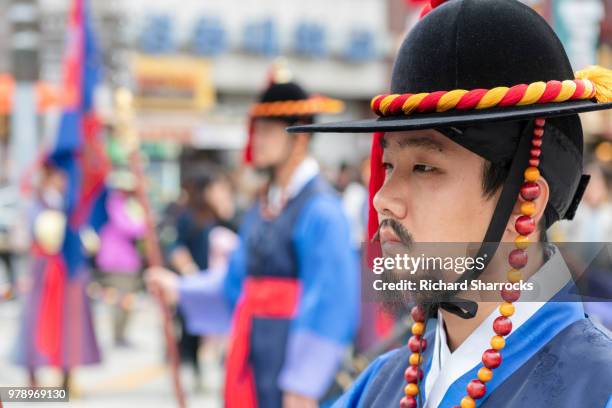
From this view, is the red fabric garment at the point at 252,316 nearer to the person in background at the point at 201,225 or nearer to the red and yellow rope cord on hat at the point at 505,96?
the red and yellow rope cord on hat at the point at 505,96

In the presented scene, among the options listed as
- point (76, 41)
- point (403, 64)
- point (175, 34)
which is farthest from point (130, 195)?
point (175, 34)

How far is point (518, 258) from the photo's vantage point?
4.92 ft

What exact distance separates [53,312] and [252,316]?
135 inches

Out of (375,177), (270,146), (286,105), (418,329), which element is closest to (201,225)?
(286,105)

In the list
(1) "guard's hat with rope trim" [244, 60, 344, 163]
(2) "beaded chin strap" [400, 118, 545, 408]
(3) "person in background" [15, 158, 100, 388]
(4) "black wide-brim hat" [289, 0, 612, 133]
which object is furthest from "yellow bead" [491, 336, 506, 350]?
(3) "person in background" [15, 158, 100, 388]

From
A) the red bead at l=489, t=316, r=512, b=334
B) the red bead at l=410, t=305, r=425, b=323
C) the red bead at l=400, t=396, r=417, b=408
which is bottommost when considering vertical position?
the red bead at l=400, t=396, r=417, b=408

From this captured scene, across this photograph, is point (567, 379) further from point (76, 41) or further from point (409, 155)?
point (76, 41)

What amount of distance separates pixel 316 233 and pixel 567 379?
2.42 m

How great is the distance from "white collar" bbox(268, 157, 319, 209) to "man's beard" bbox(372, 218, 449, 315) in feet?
7.64

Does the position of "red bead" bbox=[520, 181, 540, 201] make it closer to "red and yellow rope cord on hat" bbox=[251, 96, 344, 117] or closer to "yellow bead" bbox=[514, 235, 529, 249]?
"yellow bead" bbox=[514, 235, 529, 249]

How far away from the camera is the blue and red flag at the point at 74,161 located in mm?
6094

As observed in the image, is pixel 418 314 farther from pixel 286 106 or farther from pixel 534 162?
pixel 286 106

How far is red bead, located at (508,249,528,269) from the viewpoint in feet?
4.93

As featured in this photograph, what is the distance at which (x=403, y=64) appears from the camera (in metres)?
1.62
